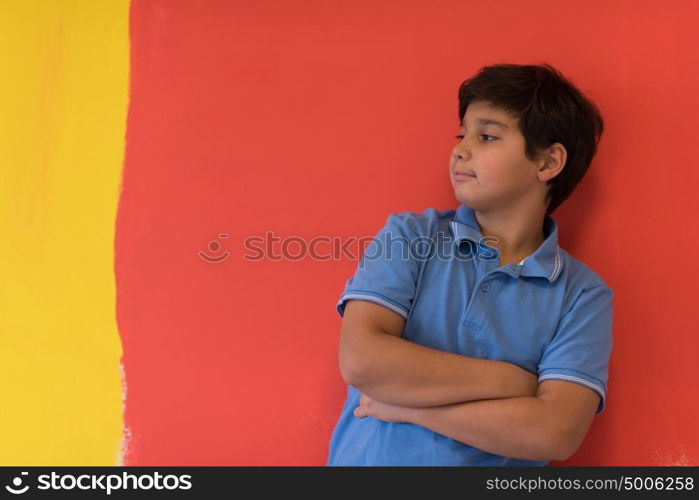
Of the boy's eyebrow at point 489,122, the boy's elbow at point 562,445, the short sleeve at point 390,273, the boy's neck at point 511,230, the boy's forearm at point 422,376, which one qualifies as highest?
the boy's eyebrow at point 489,122

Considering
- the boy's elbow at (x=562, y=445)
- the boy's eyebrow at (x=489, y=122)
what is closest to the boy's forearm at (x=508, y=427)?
the boy's elbow at (x=562, y=445)

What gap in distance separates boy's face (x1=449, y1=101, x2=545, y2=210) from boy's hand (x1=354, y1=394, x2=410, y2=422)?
37 cm

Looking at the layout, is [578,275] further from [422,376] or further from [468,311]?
[422,376]

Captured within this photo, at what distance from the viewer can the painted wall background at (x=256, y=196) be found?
4.72 ft

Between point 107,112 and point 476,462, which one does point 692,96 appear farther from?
point 107,112

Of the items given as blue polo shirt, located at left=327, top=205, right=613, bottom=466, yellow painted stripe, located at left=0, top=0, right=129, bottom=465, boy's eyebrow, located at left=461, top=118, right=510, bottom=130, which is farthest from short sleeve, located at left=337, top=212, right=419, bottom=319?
yellow painted stripe, located at left=0, top=0, right=129, bottom=465

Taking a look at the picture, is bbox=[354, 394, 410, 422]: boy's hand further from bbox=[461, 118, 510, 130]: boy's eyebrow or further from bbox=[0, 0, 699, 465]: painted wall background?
bbox=[461, 118, 510, 130]: boy's eyebrow

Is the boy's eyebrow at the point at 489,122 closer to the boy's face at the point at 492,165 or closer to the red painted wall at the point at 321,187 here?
the boy's face at the point at 492,165

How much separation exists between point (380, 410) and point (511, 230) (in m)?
0.39

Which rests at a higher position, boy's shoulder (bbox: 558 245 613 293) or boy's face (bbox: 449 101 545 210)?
boy's face (bbox: 449 101 545 210)

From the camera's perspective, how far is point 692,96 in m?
1.44

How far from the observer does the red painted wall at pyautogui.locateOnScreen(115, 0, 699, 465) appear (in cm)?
143

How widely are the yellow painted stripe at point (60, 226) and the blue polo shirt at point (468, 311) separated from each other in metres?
0.51

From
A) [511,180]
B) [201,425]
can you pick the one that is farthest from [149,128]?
[511,180]
